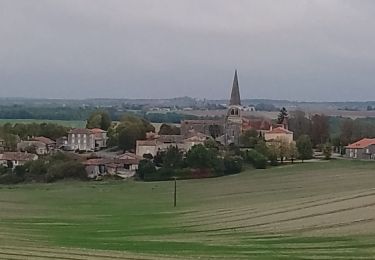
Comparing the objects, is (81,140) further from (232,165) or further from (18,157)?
(232,165)

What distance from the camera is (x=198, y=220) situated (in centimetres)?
3931

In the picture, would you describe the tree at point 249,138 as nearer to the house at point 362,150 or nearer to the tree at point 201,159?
the house at point 362,150

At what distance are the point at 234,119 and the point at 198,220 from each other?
264ft

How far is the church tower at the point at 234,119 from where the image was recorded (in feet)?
368

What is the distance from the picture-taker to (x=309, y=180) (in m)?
66.4

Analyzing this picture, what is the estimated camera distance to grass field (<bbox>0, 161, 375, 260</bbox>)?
25.2 meters

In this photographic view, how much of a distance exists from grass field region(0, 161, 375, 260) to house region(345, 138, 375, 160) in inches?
799

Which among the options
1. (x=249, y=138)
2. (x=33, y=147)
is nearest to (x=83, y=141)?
(x=33, y=147)

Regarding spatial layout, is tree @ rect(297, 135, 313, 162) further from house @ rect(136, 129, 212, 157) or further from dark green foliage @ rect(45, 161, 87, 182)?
dark green foliage @ rect(45, 161, 87, 182)

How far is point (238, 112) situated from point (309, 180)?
5672 cm

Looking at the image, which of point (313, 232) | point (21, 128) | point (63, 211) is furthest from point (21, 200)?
point (21, 128)

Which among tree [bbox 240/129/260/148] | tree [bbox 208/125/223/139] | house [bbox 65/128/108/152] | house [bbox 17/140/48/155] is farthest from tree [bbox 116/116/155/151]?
tree [bbox 208/125/223/139]

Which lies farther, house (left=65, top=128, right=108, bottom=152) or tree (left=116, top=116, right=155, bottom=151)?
house (left=65, top=128, right=108, bottom=152)

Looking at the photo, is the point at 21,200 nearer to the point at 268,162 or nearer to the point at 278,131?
the point at 268,162
